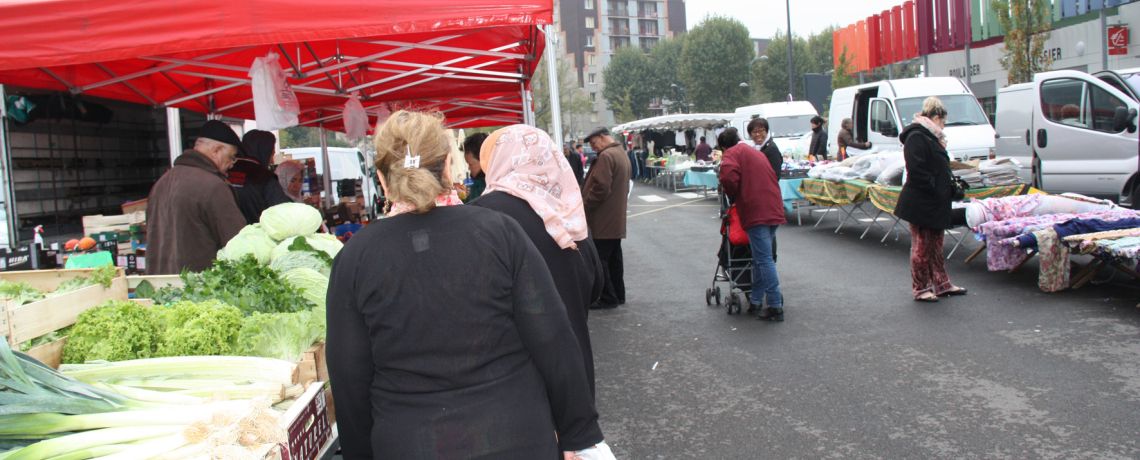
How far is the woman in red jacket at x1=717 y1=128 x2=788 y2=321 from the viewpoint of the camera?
6.04 m

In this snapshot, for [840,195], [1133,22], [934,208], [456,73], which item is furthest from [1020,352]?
[1133,22]

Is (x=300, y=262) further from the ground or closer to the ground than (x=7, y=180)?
closer to the ground

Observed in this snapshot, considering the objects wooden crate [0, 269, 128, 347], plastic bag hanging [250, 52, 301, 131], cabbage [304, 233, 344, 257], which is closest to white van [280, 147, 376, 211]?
plastic bag hanging [250, 52, 301, 131]

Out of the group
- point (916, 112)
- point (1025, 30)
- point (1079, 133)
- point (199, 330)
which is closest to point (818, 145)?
point (916, 112)

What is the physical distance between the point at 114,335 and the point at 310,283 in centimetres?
90

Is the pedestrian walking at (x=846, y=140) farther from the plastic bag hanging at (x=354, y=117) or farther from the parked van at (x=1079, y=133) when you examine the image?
the plastic bag hanging at (x=354, y=117)

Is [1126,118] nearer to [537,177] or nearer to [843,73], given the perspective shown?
[537,177]

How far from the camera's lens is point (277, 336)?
9.15ft

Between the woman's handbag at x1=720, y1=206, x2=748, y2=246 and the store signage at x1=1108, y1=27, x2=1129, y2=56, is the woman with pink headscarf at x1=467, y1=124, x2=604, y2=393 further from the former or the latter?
the store signage at x1=1108, y1=27, x2=1129, y2=56

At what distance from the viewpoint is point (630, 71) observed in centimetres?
7712

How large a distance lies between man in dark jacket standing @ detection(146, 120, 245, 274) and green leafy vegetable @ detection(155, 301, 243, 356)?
1468 millimetres

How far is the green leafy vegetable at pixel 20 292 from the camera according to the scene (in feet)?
9.57

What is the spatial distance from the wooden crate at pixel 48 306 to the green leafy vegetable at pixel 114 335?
0.31ft

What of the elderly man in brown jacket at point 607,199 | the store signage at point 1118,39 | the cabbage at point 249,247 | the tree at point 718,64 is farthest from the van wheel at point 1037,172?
the tree at point 718,64
